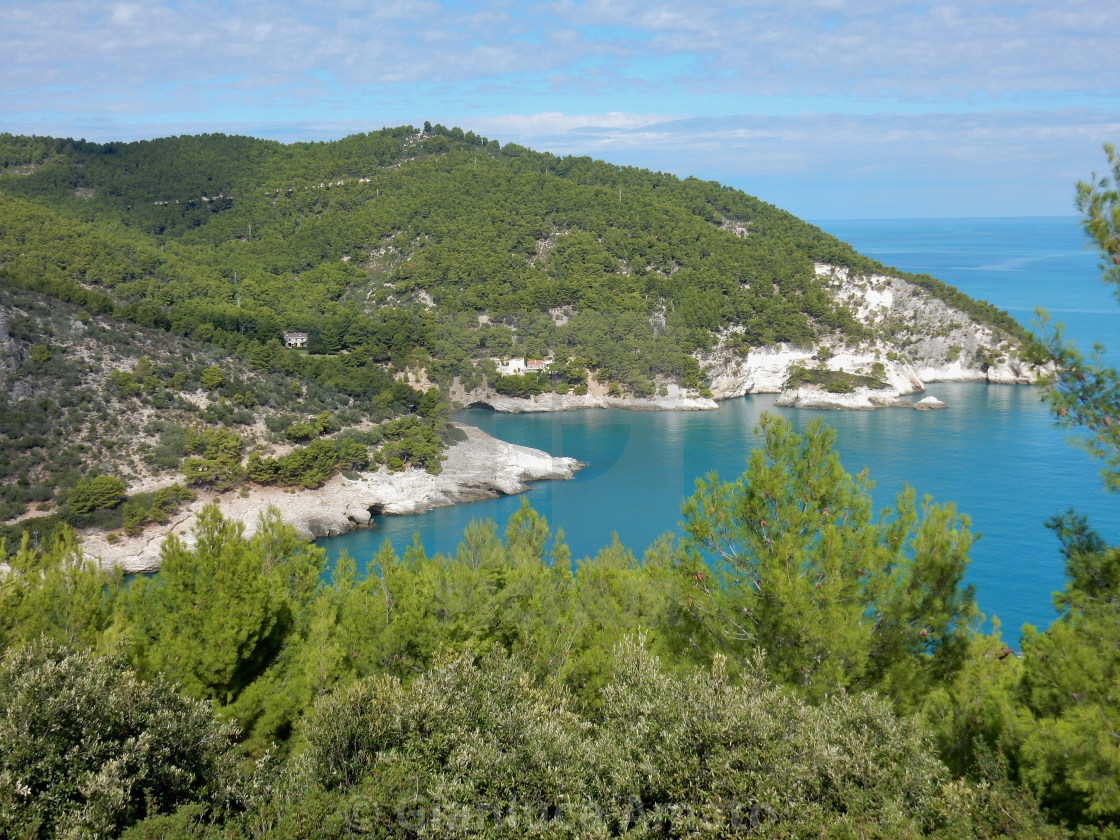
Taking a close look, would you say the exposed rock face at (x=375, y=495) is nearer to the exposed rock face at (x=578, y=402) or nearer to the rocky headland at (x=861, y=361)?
the exposed rock face at (x=578, y=402)

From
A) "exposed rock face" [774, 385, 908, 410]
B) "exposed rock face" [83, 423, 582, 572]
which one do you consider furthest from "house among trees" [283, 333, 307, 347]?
"exposed rock face" [774, 385, 908, 410]

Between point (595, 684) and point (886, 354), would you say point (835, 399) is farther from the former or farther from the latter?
point (595, 684)

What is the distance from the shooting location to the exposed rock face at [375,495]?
21.9 m

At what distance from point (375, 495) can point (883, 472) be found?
17.5 meters

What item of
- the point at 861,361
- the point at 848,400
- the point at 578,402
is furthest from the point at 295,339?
the point at 861,361

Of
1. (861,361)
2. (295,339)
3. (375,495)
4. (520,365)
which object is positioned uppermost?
(861,361)

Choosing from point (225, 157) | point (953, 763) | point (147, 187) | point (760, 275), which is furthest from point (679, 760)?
point (225, 157)

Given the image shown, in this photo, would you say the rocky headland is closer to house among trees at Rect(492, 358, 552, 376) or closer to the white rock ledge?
the white rock ledge

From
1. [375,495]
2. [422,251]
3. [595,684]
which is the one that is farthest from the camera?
[422,251]

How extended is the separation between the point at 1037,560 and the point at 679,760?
20.9m

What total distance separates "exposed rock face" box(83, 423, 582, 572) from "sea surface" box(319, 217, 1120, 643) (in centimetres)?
60

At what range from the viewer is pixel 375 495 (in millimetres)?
27156

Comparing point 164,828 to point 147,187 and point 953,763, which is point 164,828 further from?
point 147,187

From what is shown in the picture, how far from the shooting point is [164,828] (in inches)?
164
